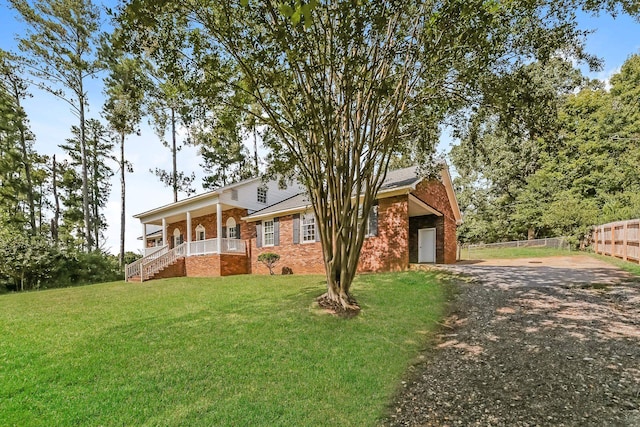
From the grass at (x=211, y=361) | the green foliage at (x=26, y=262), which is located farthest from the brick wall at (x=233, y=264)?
the green foliage at (x=26, y=262)

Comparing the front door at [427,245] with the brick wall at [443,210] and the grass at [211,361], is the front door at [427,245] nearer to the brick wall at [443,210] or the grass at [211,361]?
the brick wall at [443,210]

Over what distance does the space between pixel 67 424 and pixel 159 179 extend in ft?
76.4

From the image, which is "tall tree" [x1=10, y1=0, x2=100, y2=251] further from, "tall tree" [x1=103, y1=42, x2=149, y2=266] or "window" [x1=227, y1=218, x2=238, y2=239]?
"window" [x1=227, y1=218, x2=238, y2=239]

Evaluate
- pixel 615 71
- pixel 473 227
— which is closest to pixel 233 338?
pixel 473 227

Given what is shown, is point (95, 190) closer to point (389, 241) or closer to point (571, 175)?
point (389, 241)

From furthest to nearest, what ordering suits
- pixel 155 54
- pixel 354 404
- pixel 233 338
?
pixel 155 54
pixel 233 338
pixel 354 404

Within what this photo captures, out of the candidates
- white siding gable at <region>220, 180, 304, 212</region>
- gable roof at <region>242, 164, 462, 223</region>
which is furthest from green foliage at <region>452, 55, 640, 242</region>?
white siding gable at <region>220, 180, 304, 212</region>

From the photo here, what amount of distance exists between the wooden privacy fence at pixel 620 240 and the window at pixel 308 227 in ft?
38.8

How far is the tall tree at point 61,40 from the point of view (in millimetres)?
16250

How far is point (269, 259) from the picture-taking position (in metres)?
14.8

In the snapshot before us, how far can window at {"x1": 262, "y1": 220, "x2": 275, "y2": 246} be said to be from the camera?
52.5 feet

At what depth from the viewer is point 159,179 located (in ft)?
77.9

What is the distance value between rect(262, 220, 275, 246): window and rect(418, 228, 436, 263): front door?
7427mm

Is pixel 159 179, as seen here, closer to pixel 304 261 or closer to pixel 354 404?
pixel 304 261
